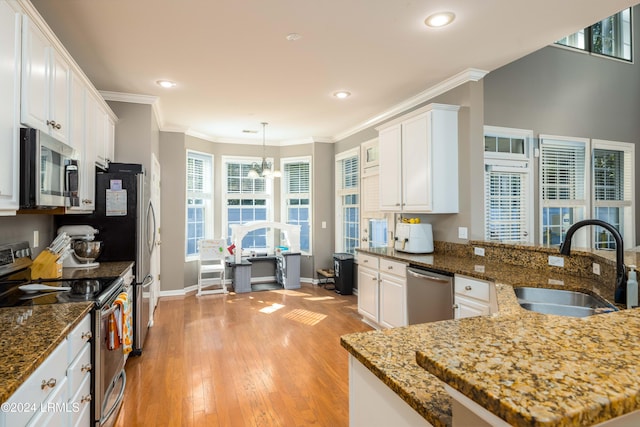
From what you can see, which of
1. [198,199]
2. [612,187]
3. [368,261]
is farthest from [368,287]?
[612,187]

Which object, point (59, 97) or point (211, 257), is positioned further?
point (211, 257)

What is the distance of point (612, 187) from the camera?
4844 millimetres

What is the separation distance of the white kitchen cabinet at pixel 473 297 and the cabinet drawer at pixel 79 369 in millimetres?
2434

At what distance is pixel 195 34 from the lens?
267 centimetres

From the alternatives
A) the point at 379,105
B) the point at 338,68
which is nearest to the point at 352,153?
the point at 379,105

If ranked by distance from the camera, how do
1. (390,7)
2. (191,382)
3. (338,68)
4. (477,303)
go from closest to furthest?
1. (390,7)
2. (477,303)
3. (191,382)
4. (338,68)

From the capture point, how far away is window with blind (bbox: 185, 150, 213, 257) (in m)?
5.97

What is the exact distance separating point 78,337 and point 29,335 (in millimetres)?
336

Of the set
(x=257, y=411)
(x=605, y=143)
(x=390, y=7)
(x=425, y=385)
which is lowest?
(x=257, y=411)

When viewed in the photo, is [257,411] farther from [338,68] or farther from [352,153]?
[352,153]

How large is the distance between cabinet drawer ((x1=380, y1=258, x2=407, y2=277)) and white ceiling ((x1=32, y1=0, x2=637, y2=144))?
193 cm

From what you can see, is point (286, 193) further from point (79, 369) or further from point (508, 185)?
point (79, 369)

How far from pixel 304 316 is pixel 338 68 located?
9.93 ft

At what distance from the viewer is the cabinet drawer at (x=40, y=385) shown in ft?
3.46
